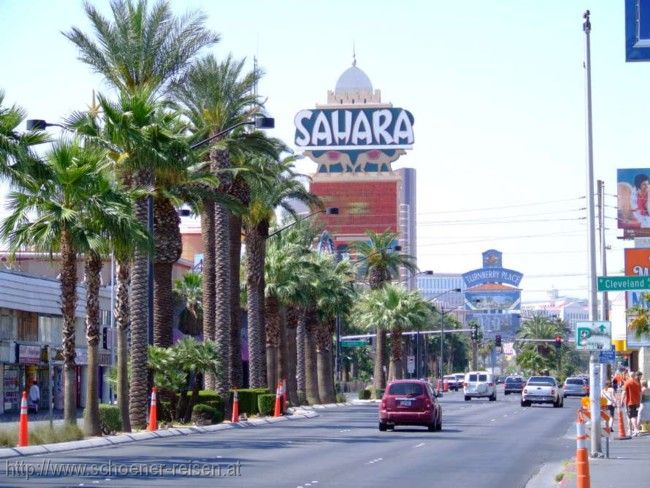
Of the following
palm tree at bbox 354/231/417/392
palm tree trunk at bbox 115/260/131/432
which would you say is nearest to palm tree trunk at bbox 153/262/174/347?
palm tree trunk at bbox 115/260/131/432

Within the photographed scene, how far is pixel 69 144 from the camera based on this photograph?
31953 millimetres

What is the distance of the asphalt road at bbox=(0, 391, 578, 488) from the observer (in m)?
20.8

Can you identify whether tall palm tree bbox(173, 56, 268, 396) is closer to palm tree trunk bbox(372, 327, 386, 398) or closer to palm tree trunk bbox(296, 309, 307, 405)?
palm tree trunk bbox(296, 309, 307, 405)

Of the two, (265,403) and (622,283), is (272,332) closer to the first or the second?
(265,403)

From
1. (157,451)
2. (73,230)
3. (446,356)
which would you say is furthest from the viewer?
(446,356)

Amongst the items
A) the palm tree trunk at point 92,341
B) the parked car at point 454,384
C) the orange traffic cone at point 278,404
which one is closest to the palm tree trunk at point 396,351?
the orange traffic cone at point 278,404

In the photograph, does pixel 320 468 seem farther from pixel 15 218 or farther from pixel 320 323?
pixel 320 323

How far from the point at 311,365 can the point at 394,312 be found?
53.0 feet

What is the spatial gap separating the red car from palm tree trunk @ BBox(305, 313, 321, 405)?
3144cm

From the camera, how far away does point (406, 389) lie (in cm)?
3881

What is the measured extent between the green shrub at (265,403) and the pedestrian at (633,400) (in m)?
18.9

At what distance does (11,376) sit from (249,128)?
18.0 m

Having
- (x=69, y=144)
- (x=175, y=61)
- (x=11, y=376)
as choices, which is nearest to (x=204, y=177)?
(x=175, y=61)

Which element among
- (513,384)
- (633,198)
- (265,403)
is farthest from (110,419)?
(513,384)
